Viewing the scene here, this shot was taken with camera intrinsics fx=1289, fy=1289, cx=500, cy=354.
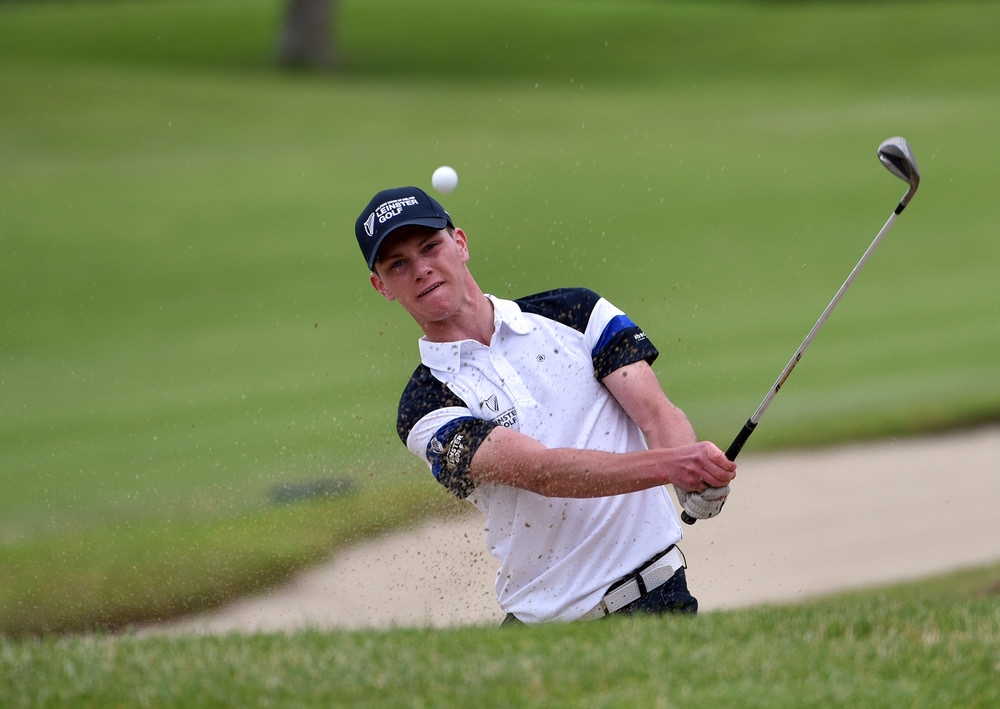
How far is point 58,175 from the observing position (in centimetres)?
1830

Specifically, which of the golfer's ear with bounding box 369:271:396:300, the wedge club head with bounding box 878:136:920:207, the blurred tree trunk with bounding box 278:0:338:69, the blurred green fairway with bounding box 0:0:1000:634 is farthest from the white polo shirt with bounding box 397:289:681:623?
the blurred tree trunk with bounding box 278:0:338:69

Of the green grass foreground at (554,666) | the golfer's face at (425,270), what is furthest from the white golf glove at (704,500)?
the golfer's face at (425,270)

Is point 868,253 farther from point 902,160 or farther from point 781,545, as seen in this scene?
point 781,545

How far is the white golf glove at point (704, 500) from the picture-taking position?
3996 millimetres

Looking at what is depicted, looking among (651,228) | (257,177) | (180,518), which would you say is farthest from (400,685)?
(257,177)

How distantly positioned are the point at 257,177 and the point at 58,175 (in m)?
2.86

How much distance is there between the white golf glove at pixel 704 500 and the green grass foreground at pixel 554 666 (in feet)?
1.26

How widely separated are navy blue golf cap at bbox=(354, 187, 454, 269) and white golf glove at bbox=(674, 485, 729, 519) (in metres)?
1.24

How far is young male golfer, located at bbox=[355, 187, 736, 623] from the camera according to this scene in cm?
416

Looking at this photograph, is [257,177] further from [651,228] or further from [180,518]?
[180,518]

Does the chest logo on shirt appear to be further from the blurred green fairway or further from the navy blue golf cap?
the blurred green fairway

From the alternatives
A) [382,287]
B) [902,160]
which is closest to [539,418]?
[382,287]

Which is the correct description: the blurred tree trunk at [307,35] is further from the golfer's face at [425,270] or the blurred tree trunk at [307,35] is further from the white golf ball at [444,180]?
the golfer's face at [425,270]

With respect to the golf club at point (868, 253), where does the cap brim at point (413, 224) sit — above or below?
above
